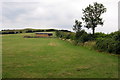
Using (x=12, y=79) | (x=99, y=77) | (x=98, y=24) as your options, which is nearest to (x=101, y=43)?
(x=99, y=77)

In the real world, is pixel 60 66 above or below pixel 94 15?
below

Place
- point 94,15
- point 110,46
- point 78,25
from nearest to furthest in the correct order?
1. point 110,46
2. point 94,15
3. point 78,25

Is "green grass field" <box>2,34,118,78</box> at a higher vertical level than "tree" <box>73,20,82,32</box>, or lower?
lower

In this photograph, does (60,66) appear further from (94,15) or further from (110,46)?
(94,15)

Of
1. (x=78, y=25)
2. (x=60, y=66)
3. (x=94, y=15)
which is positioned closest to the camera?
(x=60, y=66)

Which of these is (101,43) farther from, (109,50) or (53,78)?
(53,78)

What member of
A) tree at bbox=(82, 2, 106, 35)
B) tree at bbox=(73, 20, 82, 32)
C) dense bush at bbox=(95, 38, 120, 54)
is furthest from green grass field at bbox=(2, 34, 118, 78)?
tree at bbox=(73, 20, 82, 32)

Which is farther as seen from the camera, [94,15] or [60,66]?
[94,15]

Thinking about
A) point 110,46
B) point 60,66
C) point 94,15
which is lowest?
point 60,66

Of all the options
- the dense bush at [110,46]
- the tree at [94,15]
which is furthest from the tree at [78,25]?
the dense bush at [110,46]

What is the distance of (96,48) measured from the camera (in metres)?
18.5

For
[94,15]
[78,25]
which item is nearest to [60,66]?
[94,15]

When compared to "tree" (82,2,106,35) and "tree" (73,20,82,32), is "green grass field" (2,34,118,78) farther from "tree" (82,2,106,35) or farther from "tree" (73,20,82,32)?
"tree" (73,20,82,32)

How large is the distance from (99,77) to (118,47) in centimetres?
880
